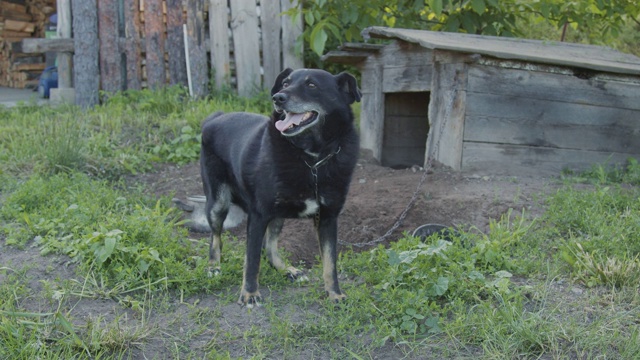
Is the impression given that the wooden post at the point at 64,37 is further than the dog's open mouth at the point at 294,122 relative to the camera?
Yes

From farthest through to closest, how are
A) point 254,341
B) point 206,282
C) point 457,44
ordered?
point 457,44 < point 206,282 < point 254,341

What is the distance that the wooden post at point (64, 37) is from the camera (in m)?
8.66

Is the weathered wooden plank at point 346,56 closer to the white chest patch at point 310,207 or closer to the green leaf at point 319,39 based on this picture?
the green leaf at point 319,39

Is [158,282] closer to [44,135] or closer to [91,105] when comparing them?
[44,135]

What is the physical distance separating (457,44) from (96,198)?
3560 millimetres

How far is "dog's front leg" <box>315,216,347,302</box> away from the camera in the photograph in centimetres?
389

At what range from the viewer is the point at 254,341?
3.34 m

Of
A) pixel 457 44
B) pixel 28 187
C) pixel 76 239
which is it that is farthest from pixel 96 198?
pixel 457 44

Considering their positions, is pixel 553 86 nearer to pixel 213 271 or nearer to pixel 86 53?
pixel 213 271

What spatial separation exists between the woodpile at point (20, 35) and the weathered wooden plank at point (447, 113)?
31.0ft

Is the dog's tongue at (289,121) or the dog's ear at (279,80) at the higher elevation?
the dog's ear at (279,80)

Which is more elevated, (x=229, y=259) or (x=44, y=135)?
(x=44, y=135)

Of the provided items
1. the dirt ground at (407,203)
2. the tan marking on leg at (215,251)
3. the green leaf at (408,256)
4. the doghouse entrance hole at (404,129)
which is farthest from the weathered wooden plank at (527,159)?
the tan marking on leg at (215,251)

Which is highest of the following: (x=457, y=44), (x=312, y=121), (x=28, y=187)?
(x=457, y=44)
